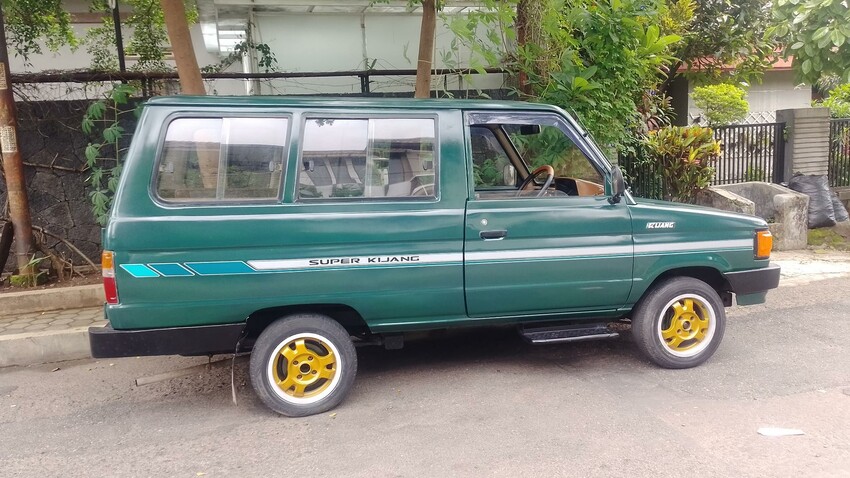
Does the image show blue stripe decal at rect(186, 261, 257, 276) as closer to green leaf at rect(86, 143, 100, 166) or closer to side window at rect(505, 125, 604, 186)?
side window at rect(505, 125, 604, 186)

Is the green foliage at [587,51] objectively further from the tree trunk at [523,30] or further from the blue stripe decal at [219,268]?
the blue stripe decal at [219,268]

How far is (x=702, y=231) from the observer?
4.69 metres

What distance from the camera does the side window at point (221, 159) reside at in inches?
155

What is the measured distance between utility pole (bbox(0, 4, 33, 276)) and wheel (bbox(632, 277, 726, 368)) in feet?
20.6

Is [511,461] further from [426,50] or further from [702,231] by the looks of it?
[426,50]

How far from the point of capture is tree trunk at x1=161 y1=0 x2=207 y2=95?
19.4ft

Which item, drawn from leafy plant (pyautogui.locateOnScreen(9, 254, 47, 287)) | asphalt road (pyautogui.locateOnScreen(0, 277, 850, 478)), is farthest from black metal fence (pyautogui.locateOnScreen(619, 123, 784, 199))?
leafy plant (pyautogui.locateOnScreen(9, 254, 47, 287))

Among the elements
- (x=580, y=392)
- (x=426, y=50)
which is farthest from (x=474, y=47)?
(x=580, y=392)

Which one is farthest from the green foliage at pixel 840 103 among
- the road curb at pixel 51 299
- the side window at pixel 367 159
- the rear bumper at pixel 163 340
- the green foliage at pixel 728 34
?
the road curb at pixel 51 299

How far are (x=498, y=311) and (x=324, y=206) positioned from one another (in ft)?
4.60

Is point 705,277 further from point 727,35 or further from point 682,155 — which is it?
point 727,35

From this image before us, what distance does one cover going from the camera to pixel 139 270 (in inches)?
150

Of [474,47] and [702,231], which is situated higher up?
[474,47]

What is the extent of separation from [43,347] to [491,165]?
13.7ft
